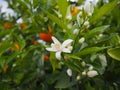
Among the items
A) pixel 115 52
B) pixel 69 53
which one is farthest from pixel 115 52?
pixel 69 53

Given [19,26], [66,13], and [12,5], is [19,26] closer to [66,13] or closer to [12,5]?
[12,5]

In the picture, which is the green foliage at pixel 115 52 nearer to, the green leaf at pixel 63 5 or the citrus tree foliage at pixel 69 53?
the citrus tree foliage at pixel 69 53

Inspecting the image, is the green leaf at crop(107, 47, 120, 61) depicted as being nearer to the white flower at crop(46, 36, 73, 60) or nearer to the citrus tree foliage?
the citrus tree foliage

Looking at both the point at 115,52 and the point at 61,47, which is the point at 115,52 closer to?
the point at 115,52

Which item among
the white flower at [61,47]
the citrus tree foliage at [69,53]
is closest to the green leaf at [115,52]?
the citrus tree foliage at [69,53]

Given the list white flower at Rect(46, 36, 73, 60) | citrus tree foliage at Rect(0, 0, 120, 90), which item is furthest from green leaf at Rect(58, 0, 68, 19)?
white flower at Rect(46, 36, 73, 60)

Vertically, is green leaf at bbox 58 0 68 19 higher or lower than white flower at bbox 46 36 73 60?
higher

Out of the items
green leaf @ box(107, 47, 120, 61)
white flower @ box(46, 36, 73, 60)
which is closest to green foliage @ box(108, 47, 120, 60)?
green leaf @ box(107, 47, 120, 61)

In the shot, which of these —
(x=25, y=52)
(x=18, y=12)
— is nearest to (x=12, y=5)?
(x=18, y=12)

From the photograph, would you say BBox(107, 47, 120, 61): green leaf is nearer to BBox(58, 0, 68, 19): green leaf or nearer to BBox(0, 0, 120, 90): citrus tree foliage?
BBox(0, 0, 120, 90): citrus tree foliage
